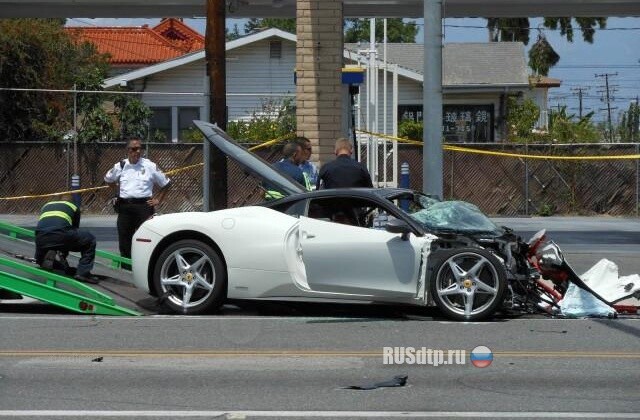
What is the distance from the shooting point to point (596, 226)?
74.5 ft

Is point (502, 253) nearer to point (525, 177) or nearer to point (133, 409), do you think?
point (133, 409)

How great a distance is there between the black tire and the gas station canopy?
1227 cm

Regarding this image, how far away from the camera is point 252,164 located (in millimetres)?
11602

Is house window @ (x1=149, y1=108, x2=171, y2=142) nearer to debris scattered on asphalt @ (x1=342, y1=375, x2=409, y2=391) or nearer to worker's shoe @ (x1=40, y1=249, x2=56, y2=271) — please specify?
worker's shoe @ (x1=40, y1=249, x2=56, y2=271)

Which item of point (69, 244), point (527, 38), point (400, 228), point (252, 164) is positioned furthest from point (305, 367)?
point (527, 38)

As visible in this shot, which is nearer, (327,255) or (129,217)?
(327,255)

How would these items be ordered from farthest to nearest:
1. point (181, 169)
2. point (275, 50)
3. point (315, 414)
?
point (275, 50)
point (181, 169)
point (315, 414)

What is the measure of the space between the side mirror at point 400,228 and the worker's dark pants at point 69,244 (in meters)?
3.31

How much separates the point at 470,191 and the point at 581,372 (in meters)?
18.1

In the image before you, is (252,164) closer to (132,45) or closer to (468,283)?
(468,283)

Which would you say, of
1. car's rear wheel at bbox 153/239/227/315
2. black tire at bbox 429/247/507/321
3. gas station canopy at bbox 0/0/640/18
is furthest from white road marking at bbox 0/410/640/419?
gas station canopy at bbox 0/0/640/18
